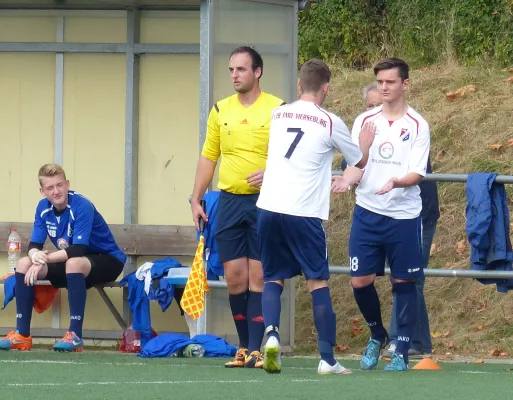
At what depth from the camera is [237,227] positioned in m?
8.56

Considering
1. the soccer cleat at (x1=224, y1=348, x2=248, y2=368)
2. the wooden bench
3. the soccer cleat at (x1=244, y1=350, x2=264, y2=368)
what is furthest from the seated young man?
the soccer cleat at (x1=244, y1=350, x2=264, y2=368)

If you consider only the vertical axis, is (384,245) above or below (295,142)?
below

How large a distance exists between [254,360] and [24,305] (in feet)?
7.51

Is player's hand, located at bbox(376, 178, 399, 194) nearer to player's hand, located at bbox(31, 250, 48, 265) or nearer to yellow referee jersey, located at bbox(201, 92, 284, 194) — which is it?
yellow referee jersey, located at bbox(201, 92, 284, 194)

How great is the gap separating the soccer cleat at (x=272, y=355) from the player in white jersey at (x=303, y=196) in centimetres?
2

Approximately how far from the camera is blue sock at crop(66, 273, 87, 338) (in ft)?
32.7

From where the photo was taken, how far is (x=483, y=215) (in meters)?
9.21

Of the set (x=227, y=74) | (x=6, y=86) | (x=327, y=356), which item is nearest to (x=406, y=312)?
(x=327, y=356)

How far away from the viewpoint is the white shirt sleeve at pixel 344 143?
25.4ft

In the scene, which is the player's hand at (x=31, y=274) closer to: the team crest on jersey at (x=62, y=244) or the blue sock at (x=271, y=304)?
the team crest on jersey at (x=62, y=244)

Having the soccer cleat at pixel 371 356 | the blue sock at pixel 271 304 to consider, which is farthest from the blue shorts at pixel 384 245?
the blue sock at pixel 271 304

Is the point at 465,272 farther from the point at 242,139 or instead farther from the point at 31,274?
the point at 31,274

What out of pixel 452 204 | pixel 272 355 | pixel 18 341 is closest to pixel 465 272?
pixel 272 355

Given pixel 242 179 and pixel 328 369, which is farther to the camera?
pixel 242 179
